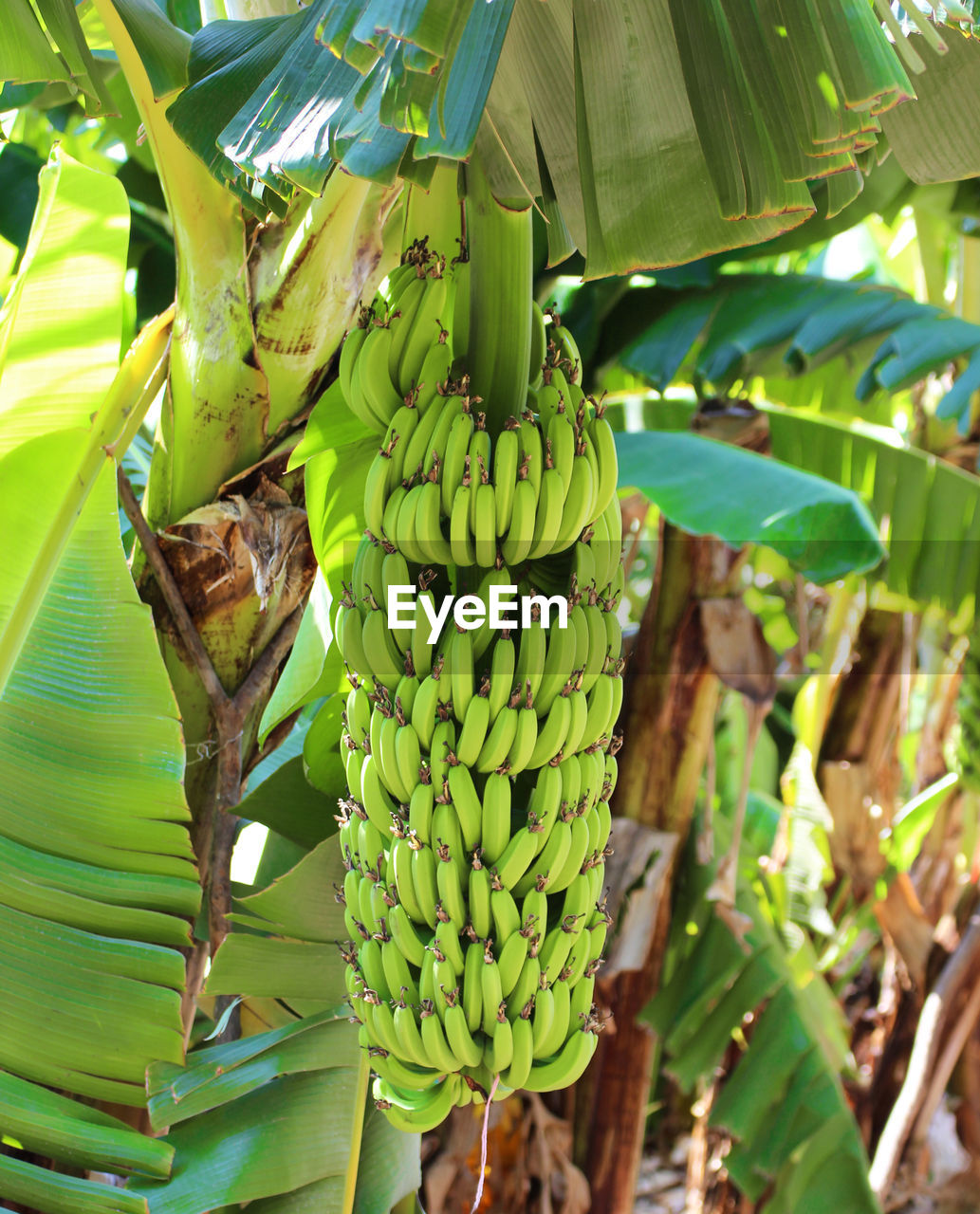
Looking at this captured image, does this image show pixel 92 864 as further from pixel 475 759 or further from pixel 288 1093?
pixel 475 759

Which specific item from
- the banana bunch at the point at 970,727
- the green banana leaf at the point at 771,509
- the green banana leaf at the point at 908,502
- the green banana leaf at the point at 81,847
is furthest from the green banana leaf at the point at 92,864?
the banana bunch at the point at 970,727

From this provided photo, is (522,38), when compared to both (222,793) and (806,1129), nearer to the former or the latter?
(222,793)

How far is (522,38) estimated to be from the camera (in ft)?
2.69

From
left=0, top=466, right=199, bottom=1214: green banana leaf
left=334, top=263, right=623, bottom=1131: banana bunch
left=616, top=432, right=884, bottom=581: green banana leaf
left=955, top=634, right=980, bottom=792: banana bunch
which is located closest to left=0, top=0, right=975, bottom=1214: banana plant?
left=0, top=466, right=199, bottom=1214: green banana leaf

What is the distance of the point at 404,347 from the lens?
0.88 metres

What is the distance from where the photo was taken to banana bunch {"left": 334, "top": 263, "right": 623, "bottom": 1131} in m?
0.78

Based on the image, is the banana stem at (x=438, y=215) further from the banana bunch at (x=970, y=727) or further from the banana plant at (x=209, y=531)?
the banana bunch at (x=970, y=727)

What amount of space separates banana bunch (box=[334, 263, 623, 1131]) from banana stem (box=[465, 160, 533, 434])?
0.03 metres

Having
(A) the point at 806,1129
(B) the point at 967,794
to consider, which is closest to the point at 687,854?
(A) the point at 806,1129

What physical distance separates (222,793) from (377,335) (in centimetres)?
57

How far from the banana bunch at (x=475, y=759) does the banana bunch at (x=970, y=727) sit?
1.97 metres

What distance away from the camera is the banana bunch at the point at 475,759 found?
0.78 metres

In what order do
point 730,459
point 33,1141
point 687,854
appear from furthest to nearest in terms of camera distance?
point 687,854
point 730,459
point 33,1141

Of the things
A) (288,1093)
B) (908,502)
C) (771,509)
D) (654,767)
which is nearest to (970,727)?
(908,502)
